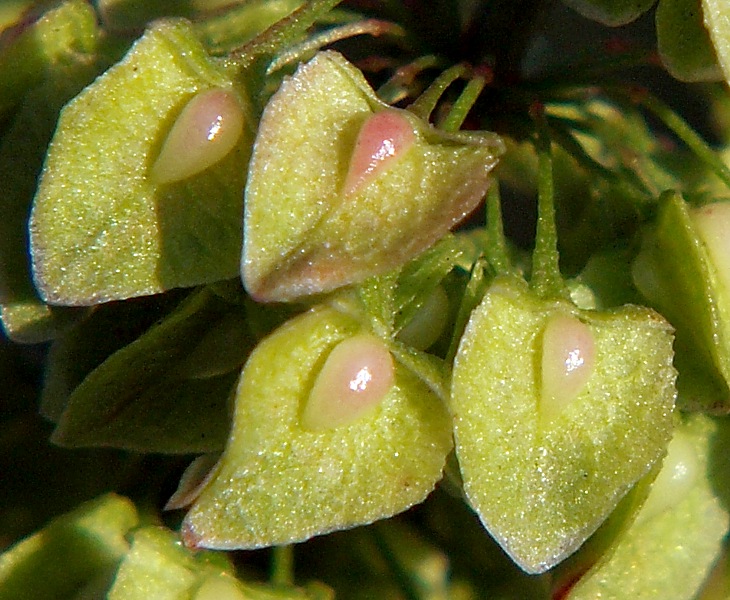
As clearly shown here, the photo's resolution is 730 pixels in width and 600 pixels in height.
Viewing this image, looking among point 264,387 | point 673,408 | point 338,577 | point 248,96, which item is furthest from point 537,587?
point 248,96

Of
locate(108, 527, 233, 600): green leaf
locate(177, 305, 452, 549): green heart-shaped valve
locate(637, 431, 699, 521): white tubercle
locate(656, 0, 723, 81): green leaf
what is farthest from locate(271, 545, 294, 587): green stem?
locate(656, 0, 723, 81): green leaf

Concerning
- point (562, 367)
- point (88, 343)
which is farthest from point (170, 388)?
point (562, 367)

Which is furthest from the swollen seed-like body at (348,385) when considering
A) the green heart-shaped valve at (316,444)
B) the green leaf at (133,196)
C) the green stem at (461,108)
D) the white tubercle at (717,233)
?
the white tubercle at (717,233)

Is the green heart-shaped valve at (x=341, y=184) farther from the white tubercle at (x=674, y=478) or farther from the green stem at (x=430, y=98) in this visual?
the white tubercle at (x=674, y=478)

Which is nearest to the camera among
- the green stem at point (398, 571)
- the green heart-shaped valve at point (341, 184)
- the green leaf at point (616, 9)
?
the green heart-shaped valve at point (341, 184)

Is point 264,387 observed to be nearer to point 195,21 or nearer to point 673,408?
point 673,408

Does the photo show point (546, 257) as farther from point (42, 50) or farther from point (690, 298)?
point (42, 50)

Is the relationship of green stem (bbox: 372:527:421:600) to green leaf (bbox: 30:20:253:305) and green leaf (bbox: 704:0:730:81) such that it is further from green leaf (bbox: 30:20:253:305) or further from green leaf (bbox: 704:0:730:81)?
green leaf (bbox: 704:0:730:81)
